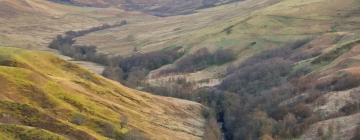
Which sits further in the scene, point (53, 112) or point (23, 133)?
point (53, 112)

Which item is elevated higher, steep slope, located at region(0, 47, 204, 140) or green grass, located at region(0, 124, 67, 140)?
green grass, located at region(0, 124, 67, 140)

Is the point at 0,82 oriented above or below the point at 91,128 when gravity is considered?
above

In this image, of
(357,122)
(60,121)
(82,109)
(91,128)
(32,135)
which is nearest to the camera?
(32,135)

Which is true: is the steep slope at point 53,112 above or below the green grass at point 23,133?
below

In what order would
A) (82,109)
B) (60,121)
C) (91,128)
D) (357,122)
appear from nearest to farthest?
(60,121)
(91,128)
(82,109)
(357,122)

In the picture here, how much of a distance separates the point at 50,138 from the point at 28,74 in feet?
171

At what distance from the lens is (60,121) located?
151 m

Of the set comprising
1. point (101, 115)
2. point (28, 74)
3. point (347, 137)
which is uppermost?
point (28, 74)

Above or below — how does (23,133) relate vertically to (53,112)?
above

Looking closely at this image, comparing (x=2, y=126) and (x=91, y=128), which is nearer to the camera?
(x=2, y=126)

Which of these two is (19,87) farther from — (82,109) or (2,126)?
(2,126)

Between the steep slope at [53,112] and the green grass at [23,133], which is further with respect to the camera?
the steep slope at [53,112]

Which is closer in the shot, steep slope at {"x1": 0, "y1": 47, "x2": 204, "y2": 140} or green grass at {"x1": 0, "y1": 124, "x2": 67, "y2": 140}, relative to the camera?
green grass at {"x1": 0, "y1": 124, "x2": 67, "y2": 140}

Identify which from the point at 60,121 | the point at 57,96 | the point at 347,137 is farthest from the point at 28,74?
the point at 347,137
